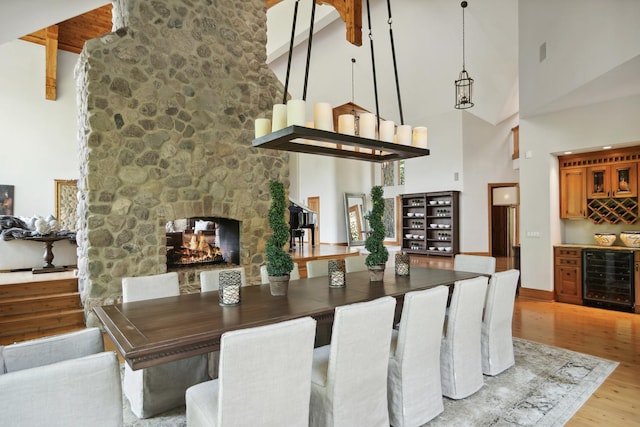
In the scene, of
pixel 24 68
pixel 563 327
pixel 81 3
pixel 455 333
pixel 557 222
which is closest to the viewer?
pixel 455 333

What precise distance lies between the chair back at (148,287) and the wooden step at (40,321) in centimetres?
236

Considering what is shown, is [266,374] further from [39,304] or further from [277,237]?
[39,304]

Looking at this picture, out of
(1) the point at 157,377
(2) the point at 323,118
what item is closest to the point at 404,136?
(2) the point at 323,118

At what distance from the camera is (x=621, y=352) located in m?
3.64

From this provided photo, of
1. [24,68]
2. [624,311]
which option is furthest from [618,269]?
[24,68]

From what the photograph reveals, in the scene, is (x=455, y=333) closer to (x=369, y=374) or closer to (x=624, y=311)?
(x=369, y=374)

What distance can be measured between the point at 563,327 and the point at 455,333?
2.79 m

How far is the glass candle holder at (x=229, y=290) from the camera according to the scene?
2.38 m

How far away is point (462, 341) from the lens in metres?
2.67

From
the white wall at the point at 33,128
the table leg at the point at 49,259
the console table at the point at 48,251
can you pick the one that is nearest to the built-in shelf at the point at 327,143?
the console table at the point at 48,251

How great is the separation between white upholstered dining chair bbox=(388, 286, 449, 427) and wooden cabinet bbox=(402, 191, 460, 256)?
8812mm

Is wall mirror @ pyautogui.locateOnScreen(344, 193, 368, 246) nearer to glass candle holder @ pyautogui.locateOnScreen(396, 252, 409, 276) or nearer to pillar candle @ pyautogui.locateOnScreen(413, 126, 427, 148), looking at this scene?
glass candle holder @ pyautogui.locateOnScreen(396, 252, 409, 276)

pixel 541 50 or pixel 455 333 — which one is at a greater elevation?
A: pixel 541 50

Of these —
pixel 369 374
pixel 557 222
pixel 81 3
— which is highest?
pixel 81 3
